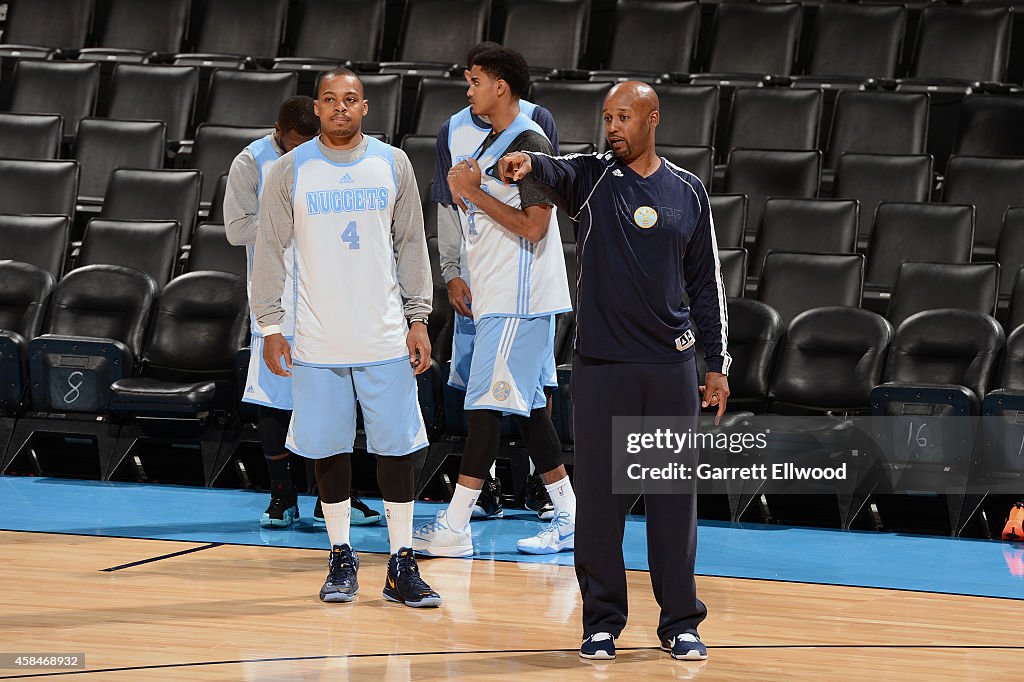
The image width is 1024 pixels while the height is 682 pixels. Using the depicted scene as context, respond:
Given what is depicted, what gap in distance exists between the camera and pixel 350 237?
3801mm

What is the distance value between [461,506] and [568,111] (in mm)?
3678

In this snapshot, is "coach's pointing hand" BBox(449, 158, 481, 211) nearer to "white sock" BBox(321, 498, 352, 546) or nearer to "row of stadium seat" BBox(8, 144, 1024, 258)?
"white sock" BBox(321, 498, 352, 546)

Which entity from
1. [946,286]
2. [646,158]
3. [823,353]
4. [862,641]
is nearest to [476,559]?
[862,641]

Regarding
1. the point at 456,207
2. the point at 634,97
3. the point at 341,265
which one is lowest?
the point at 341,265

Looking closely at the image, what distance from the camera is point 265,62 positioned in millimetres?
8672

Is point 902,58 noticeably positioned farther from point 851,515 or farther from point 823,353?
point 851,515

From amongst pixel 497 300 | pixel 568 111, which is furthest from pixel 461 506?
pixel 568 111

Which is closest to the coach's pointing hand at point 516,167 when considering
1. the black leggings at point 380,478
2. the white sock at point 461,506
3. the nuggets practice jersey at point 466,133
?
the black leggings at point 380,478

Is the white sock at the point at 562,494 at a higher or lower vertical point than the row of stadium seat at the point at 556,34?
lower

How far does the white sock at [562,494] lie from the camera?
4691 mm

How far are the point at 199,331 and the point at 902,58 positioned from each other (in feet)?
16.1

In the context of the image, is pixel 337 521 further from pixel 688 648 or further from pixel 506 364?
pixel 688 648

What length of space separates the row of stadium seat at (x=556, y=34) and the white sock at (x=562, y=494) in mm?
4276

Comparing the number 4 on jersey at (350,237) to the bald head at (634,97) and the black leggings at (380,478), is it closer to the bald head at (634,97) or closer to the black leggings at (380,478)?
the black leggings at (380,478)
